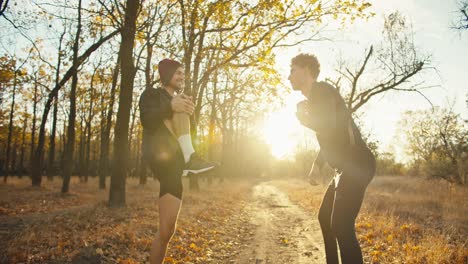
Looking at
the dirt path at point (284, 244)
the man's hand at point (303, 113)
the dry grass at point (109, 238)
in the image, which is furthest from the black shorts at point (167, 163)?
the dirt path at point (284, 244)

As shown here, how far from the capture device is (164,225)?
10.2 ft

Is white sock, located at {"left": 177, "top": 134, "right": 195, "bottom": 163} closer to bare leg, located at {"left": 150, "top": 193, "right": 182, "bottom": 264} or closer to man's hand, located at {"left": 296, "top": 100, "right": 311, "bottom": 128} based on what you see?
bare leg, located at {"left": 150, "top": 193, "right": 182, "bottom": 264}

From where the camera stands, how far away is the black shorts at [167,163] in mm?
3164

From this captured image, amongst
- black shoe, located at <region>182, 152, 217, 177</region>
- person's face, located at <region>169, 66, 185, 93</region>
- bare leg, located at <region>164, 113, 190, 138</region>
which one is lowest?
black shoe, located at <region>182, 152, 217, 177</region>

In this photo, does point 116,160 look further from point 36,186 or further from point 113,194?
point 36,186

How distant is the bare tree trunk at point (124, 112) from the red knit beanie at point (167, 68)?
6955mm

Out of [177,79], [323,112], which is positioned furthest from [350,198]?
[177,79]

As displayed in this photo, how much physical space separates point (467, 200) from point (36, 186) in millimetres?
25902

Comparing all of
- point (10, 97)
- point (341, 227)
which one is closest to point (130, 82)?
point (341, 227)

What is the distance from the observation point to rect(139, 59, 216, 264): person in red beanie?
122 inches

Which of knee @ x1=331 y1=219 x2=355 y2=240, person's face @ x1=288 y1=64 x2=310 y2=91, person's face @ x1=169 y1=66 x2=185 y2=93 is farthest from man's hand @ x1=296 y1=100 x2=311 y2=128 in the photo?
person's face @ x1=169 y1=66 x2=185 y2=93

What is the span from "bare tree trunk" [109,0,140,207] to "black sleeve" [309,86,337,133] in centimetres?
787

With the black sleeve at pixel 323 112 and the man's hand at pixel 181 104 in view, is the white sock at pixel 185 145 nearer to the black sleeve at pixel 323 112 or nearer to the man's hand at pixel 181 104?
the man's hand at pixel 181 104

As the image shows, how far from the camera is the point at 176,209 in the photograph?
3137mm
